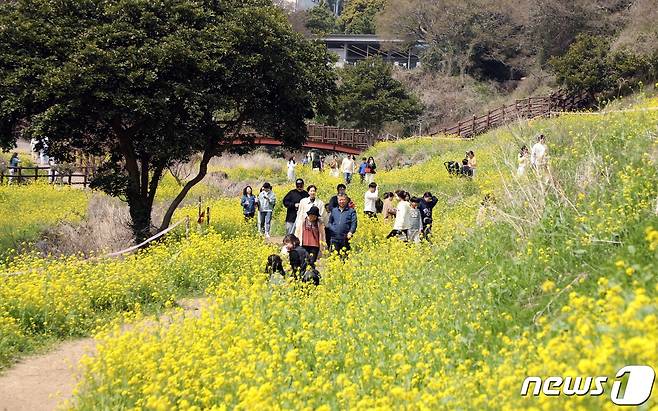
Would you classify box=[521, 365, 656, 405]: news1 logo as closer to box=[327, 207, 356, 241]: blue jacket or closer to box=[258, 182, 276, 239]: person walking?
box=[327, 207, 356, 241]: blue jacket

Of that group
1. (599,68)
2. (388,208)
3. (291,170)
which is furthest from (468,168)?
(599,68)

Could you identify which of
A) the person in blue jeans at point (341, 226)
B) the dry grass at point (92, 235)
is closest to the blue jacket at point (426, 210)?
the person in blue jeans at point (341, 226)

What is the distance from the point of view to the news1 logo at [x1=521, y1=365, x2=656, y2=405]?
3.74 metres

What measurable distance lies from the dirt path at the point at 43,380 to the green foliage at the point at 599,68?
28148mm

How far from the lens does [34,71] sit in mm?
13852

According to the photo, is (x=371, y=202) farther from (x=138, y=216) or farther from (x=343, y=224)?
(x=138, y=216)

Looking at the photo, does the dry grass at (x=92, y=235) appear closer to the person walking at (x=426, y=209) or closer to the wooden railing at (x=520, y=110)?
the person walking at (x=426, y=209)

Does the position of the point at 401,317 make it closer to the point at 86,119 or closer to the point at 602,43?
the point at 86,119

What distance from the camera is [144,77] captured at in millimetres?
14117

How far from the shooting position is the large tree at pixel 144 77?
1386 centimetres

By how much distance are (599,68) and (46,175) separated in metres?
25.0

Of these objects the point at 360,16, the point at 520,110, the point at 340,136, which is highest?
the point at 360,16

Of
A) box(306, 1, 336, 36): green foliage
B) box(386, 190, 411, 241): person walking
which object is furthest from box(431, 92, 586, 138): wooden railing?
box(306, 1, 336, 36): green foliage

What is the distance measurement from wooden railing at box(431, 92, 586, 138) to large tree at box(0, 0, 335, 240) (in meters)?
18.5
